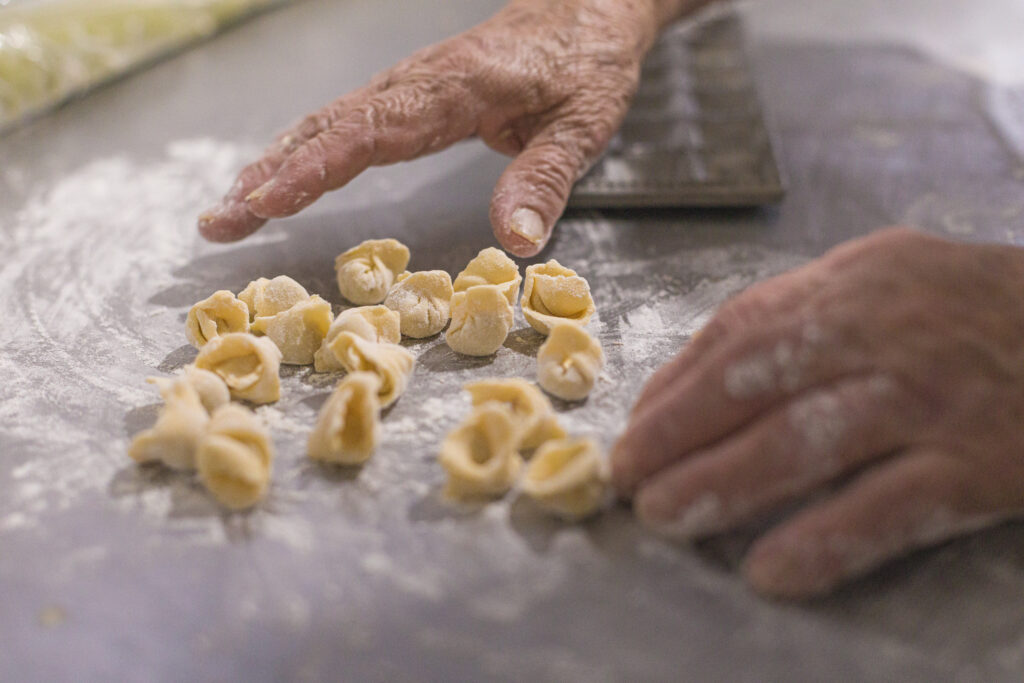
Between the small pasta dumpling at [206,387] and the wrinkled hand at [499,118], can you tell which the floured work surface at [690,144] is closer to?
the wrinkled hand at [499,118]

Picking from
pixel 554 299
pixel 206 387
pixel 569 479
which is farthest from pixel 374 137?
pixel 569 479

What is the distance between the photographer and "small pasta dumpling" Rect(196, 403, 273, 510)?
0.88 meters

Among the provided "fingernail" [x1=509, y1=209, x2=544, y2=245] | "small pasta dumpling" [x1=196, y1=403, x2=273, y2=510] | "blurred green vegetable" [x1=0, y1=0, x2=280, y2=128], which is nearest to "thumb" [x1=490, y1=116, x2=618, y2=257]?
"fingernail" [x1=509, y1=209, x2=544, y2=245]

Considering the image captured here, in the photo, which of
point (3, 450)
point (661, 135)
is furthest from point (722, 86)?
point (3, 450)

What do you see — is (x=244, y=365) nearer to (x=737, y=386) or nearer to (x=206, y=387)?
(x=206, y=387)

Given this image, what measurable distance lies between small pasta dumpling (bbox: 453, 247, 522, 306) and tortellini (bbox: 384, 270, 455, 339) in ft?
0.11

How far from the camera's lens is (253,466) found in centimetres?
90

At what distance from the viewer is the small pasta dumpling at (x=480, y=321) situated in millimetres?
1120

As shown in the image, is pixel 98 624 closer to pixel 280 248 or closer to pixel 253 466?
pixel 253 466

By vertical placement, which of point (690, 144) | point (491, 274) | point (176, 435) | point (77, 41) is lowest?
point (690, 144)

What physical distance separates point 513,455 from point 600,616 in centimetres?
21

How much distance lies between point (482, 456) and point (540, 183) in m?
0.58

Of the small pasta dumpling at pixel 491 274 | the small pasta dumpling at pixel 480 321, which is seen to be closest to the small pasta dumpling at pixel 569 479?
the small pasta dumpling at pixel 480 321

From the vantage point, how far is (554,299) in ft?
3.87
